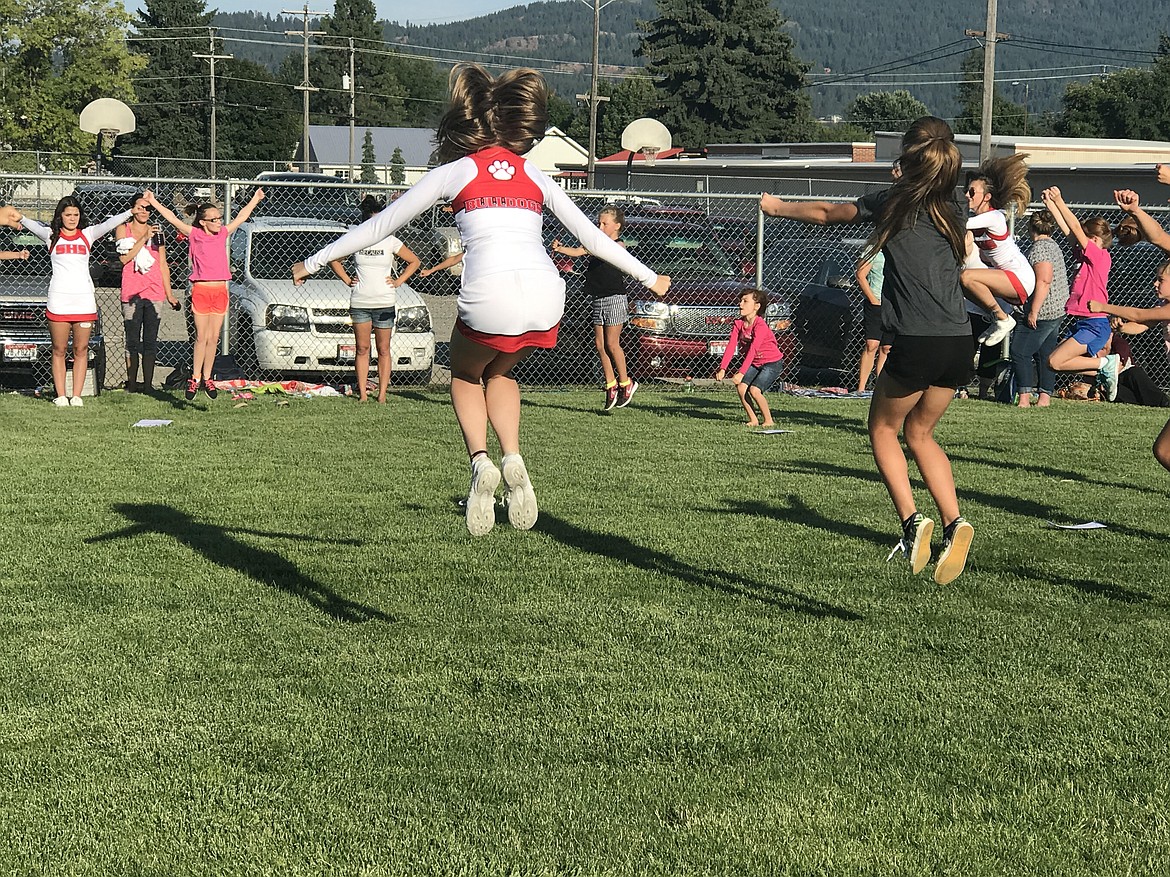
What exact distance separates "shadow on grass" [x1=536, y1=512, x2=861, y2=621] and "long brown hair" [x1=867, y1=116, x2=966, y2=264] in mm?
1613

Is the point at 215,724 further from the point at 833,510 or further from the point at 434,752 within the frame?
the point at 833,510

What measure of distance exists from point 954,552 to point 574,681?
1807 mm

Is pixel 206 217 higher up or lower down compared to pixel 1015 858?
higher up

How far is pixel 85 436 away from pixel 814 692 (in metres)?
8.14

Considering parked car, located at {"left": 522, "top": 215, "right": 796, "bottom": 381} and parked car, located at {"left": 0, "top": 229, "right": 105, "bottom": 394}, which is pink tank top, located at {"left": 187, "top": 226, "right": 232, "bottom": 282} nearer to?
parked car, located at {"left": 0, "top": 229, "right": 105, "bottom": 394}

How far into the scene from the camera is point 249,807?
4027 millimetres

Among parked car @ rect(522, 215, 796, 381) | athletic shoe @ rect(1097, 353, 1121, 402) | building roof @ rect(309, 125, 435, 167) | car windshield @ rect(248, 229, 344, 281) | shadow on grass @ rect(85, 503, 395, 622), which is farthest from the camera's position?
building roof @ rect(309, 125, 435, 167)

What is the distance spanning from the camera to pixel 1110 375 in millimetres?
15102

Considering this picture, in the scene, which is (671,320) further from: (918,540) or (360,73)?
(360,73)

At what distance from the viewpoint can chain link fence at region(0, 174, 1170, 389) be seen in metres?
14.8

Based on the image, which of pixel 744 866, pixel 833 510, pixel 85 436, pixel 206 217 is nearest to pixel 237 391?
pixel 206 217

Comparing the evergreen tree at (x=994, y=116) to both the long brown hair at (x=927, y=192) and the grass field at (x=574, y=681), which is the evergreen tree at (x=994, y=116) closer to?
the grass field at (x=574, y=681)

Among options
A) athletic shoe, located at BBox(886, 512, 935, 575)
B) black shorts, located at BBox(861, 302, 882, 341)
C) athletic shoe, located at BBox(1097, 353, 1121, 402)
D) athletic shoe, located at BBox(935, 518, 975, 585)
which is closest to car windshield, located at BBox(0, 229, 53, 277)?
black shorts, located at BBox(861, 302, 882, 341)

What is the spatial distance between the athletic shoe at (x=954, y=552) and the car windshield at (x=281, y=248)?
36.7 ft
